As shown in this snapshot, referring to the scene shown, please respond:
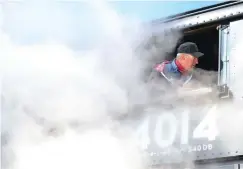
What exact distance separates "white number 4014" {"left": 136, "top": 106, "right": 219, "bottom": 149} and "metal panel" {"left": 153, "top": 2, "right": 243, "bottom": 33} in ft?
1.91

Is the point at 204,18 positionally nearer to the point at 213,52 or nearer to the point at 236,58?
the point at 213,52

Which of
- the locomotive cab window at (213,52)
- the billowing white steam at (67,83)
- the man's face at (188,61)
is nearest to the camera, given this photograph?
the locomotive cab window at (213,52)

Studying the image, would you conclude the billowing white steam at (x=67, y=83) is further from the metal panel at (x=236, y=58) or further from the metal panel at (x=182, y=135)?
the metal panel at (x=236, y=58)

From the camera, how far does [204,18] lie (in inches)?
172

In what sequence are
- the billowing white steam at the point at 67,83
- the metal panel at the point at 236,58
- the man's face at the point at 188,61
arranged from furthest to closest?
the billowing white steam at the point at 67,83 → the man's face at the point at 188,61 → the metal panel at the point at 236,58

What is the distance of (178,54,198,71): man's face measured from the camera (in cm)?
441

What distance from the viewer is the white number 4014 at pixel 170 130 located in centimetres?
412

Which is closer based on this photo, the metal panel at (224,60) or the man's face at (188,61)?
the metal panel at (224,60)

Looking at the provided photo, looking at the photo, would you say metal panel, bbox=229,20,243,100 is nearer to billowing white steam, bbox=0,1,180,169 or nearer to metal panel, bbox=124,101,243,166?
metal panel, bbox=124,101,243,166

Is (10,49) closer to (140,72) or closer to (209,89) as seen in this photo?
(140,72)

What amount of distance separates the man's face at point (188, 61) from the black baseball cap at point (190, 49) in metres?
0.03

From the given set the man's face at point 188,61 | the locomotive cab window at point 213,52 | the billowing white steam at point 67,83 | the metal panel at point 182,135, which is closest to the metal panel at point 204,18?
the locomotive cab window at point 213,52

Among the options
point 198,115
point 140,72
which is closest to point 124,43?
point 140,72

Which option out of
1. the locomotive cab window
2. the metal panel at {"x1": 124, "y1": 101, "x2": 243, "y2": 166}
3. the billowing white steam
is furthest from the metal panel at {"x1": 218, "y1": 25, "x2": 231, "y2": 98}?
the billowing white steam
